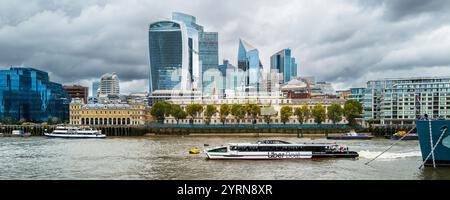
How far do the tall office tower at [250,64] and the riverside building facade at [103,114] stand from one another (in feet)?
155

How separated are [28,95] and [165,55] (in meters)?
53.5

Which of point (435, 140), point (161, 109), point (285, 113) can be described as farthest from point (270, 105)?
point (435, 140)

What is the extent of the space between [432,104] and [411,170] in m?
34.0

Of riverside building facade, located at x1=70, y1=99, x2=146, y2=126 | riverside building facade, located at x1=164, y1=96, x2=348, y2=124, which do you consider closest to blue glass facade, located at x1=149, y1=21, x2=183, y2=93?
riverside building facade, located at x1=164, y1=96, x2=348, y2=124

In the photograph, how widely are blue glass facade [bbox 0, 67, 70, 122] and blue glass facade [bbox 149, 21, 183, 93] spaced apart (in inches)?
1511

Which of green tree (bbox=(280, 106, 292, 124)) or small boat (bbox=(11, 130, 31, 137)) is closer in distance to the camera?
small boat (bbox=(11, 130, 31, 137))

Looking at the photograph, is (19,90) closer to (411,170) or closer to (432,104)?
(432,104)

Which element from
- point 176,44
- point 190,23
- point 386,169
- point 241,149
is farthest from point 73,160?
point 190,23

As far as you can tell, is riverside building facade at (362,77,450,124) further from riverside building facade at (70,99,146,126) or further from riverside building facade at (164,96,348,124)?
riverside building facade at (70,99,146,126)

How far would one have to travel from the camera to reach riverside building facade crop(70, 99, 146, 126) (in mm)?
56188

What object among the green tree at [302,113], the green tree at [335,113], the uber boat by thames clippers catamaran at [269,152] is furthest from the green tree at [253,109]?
the uber boat by thames clippers catamaran at [269,152]

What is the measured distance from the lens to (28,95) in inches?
2092
